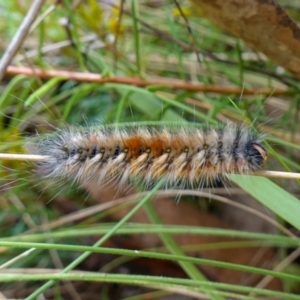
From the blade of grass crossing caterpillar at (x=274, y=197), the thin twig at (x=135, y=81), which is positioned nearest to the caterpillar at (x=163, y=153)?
the blade of grass crossing caterpillar at (x=274, y=197)

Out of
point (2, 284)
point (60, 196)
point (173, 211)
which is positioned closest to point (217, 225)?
point (173, 211)

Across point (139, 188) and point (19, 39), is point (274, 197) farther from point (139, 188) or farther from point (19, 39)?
point (19, 39)

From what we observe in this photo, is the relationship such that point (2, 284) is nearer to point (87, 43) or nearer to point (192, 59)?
point (87, 43)

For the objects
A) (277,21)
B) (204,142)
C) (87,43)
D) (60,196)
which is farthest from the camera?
(87,43)

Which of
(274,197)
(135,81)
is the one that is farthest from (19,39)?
(274,197)

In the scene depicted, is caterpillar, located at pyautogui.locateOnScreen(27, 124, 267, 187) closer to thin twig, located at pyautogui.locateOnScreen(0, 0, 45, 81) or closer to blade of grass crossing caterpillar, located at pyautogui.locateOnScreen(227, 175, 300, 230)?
blade of grass crossing caterpillar, located at pyautogui.locateOnScreen(227, 175, 300, 230)

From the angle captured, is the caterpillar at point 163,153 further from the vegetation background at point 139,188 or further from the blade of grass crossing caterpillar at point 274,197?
the vegetation background at point 139,188
